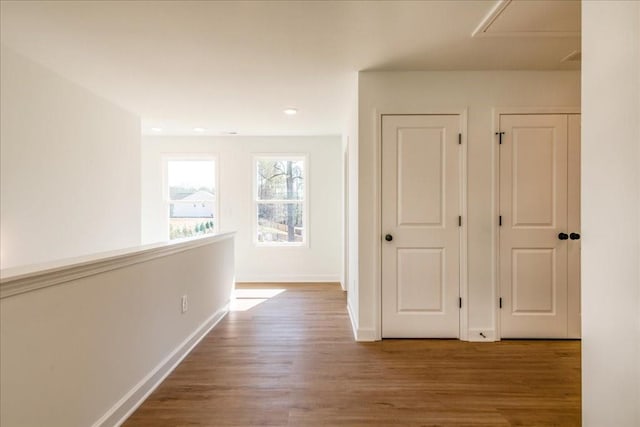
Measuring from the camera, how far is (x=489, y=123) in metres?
2.95

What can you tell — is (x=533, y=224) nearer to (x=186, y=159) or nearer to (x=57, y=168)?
(x=57, y=168)

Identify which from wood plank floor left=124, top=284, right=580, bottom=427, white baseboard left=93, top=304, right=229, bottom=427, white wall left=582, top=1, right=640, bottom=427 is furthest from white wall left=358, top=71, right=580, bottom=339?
white wall left=582, top=1, right=640, bottom=427

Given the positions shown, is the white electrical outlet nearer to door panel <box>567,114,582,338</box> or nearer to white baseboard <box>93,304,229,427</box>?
white baseboard <box>93,304,229,427</box>

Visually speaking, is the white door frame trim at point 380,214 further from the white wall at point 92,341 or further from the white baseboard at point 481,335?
the white wall at point 92,341

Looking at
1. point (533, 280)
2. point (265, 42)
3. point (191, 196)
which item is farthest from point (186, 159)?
point (533, 280)

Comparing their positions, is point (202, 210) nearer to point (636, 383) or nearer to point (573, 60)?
point (573, 60)

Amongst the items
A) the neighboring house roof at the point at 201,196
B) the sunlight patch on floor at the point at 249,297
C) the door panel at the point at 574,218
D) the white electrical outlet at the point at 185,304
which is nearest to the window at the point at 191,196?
the neighboring house roof at the point at 201,196

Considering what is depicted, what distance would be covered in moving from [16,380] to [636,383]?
213 centimetres

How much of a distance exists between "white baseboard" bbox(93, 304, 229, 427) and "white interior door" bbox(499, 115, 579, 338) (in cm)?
265

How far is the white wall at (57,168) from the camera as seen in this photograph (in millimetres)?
2533

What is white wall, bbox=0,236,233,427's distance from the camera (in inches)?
48.3

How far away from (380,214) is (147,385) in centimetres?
211

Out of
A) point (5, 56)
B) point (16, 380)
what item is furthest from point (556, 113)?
point (5, 56)

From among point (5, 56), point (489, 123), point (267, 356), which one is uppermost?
point (5, 56)
